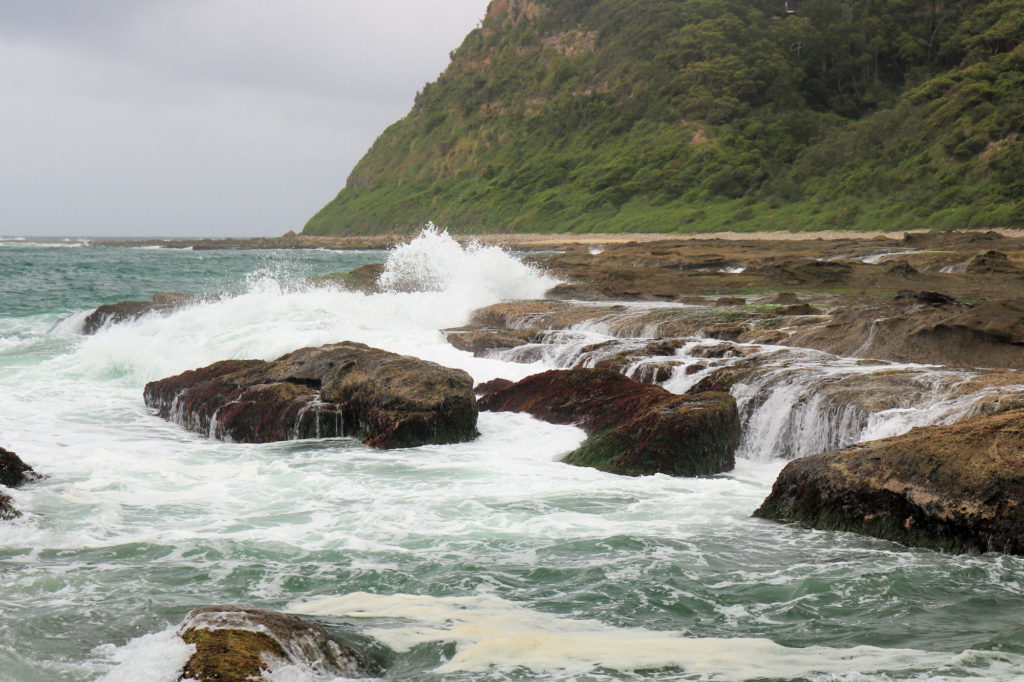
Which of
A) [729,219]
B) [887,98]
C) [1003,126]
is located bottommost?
[729,219]

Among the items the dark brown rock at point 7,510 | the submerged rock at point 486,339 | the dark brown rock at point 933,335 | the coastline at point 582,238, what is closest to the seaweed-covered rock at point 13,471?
the dark brown rock at point 7,510

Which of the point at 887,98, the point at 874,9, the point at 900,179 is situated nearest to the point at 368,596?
the point at 900,179

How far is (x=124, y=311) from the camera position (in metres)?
22.5

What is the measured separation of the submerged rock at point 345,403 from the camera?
11.3 metres

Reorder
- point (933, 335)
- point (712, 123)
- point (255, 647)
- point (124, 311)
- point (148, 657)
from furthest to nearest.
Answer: point (712, 123), point (124, 311), point (933, 335), point (148, 657), point (255, 647)

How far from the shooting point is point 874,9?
81250 mm

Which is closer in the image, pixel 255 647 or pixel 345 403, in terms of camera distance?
pixel 255 647

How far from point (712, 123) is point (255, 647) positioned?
259ft

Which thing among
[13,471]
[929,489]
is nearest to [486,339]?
[13,471]

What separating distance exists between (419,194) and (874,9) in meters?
51.9

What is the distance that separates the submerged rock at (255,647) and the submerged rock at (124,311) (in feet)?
62.3

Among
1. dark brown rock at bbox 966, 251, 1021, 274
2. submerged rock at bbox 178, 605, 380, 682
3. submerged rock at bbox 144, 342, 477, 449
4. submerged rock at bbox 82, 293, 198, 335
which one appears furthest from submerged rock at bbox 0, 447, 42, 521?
dark brown rock at bbox 966, 251, 1021, 274

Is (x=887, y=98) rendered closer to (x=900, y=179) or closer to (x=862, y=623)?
(x=900, y=179)

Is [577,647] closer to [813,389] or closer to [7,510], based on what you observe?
[7,510]
